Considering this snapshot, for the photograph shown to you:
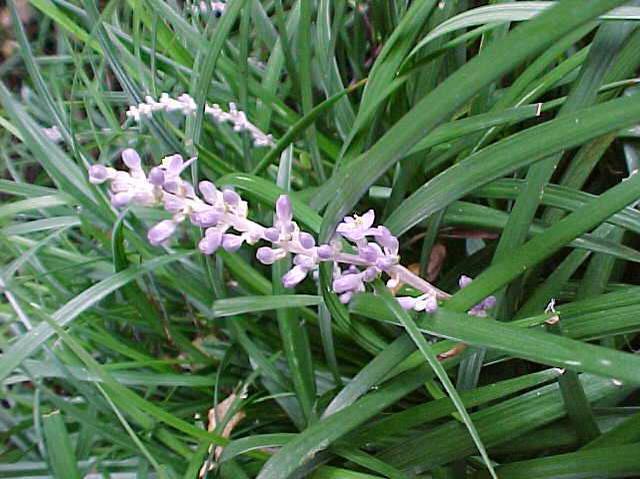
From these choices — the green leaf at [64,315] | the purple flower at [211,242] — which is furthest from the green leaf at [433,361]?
the green leaf at [64,315]

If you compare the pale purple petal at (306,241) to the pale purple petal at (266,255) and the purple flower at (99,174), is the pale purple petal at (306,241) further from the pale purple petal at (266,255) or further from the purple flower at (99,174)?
the purple flower at (99,174)

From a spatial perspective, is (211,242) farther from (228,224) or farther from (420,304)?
(420,304)

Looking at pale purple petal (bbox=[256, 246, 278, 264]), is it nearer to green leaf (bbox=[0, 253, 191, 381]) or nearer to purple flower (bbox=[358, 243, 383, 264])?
purple flower (bbox=[358, 243, 383, 264])

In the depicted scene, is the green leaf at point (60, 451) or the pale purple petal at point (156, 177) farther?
the green leaf at point (60, 451)

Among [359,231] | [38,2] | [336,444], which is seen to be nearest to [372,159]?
[359,231]

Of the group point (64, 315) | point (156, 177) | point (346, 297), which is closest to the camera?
point (156, 177)

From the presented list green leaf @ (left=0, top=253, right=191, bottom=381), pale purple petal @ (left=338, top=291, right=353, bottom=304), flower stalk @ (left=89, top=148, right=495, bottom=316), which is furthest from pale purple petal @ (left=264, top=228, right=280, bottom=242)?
green leaf @ (left=0, top=253, right=191, bottom=381)

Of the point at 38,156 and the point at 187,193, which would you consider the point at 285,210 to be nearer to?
the point at 187,193

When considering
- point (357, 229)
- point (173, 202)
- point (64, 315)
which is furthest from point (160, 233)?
point (64, 315)

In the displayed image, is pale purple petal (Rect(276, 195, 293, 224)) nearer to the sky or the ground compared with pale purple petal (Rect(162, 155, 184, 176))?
nearer to the sky
